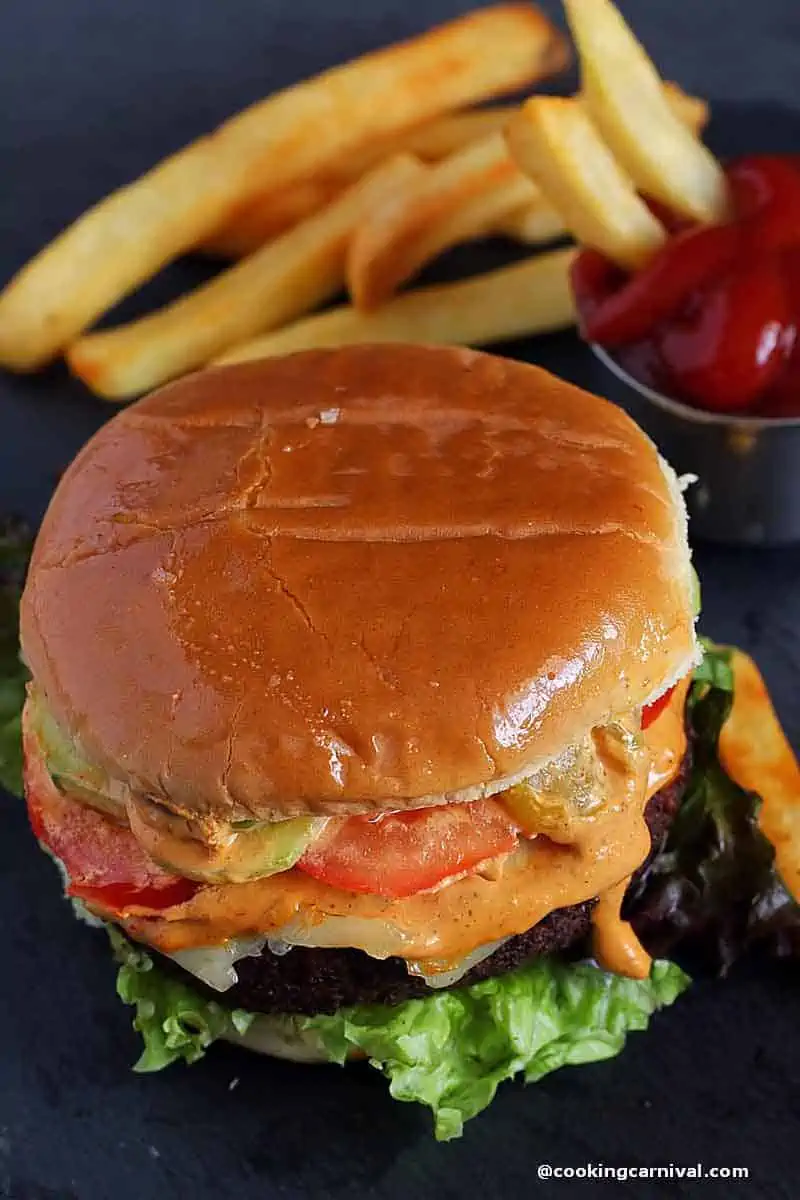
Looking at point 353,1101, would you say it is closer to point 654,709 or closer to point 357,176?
point 654,709

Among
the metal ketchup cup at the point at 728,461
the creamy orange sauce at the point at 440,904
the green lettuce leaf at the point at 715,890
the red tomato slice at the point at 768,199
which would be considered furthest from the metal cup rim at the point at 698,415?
the creamy orange sauce at the point at 440,904

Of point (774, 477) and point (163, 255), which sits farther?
point (163, 255)

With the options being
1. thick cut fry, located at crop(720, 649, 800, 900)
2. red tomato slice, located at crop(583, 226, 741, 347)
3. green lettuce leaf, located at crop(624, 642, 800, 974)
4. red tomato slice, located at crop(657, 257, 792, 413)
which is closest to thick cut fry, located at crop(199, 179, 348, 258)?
red tomato slice, located at crop(583, 226, 741, 347)

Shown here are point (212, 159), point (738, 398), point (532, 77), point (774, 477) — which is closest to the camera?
point (738, 398)

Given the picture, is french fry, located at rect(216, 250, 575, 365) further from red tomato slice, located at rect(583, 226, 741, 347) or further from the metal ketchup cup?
red tomato slice, located at rect(583, 226, 741, 347)

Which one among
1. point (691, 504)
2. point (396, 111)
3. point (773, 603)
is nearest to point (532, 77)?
point (396, 111)

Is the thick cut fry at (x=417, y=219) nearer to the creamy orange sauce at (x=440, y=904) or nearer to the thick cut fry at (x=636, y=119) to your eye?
the thick cut fry at (x=636, y=119)

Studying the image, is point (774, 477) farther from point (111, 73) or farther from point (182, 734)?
point (111, 73)
